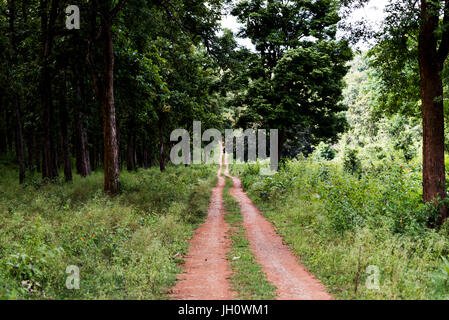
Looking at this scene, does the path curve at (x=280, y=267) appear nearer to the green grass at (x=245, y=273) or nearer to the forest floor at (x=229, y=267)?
the forest floor at (x=229, y=267)

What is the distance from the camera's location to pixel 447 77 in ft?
33.9

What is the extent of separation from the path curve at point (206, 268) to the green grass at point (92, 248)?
30 cm

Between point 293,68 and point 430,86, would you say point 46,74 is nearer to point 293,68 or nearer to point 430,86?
point 293,68

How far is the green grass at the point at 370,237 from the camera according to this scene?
655 cm

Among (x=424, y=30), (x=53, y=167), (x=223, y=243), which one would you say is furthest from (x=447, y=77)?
(x=53, y=167)

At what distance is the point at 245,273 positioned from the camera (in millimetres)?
7625

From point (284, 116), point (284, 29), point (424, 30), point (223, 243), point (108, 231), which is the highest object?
point (284, 29)

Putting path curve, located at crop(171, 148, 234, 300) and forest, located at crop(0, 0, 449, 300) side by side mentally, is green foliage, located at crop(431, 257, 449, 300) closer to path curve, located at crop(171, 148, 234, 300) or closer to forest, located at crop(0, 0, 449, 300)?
forest, located at crop(0, 0, 449, 300)

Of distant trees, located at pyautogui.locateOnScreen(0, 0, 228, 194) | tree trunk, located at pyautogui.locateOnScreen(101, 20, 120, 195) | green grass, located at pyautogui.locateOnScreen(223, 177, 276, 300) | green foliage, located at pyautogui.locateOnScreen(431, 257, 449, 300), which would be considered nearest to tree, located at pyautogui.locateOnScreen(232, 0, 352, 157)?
distant trees, located at pyautogui.locateOnScreen(0, 0, 228, 194)

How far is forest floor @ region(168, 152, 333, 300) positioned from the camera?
6.45 metres

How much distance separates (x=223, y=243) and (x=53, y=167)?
16228 millimetres

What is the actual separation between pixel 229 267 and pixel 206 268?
584mm
